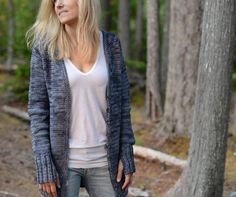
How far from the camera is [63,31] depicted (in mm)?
3281

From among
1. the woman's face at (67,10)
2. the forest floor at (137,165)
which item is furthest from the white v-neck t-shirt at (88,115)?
the forest floor at (137,165)

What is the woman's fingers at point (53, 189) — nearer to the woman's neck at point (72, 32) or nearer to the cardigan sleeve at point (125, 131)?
the cardigan sleeve at point (125, 131)

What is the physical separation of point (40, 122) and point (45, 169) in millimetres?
259

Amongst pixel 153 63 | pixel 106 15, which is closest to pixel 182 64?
pixel 153 63

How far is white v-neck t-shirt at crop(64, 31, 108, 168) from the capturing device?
3.19m

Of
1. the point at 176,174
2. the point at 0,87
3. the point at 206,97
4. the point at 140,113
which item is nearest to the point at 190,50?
the point at 176,174

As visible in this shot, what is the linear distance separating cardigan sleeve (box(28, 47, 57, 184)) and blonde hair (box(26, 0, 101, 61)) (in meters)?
0.09

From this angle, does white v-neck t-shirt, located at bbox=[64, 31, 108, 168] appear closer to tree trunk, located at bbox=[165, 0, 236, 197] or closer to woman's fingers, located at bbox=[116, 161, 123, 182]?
woman's fingers, located at bbox=[116, 161, 123, 182]

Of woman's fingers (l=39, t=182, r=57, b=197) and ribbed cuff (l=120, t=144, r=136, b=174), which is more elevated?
ribbed cuff (l=120, t=144, r=136, b=174)

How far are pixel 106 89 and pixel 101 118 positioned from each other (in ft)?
0.55

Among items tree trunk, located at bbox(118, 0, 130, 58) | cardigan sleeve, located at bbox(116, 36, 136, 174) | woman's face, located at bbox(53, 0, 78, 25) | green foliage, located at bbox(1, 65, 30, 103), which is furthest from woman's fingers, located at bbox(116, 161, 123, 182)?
tree trunk, located at bbox(118, 0, 130, 58)

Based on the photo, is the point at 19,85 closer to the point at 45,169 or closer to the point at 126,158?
the point at 126,158

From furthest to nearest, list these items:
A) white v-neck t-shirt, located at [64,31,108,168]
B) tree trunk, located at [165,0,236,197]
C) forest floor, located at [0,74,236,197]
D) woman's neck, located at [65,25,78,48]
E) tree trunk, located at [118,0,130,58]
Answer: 1. tree trunk, located at [118,0,130,58]
2. forest floor, located at [0,74,236,197]
3. tree trunk, located at [165,0,236,197]
4. woman's neck, located at [65,25,78,48]
5. white v-neck t-shirt, located at [64,31,108,168]

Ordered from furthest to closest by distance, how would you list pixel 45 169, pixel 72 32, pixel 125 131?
pixel 125 131
pixel 72 32
pixel 45 169
